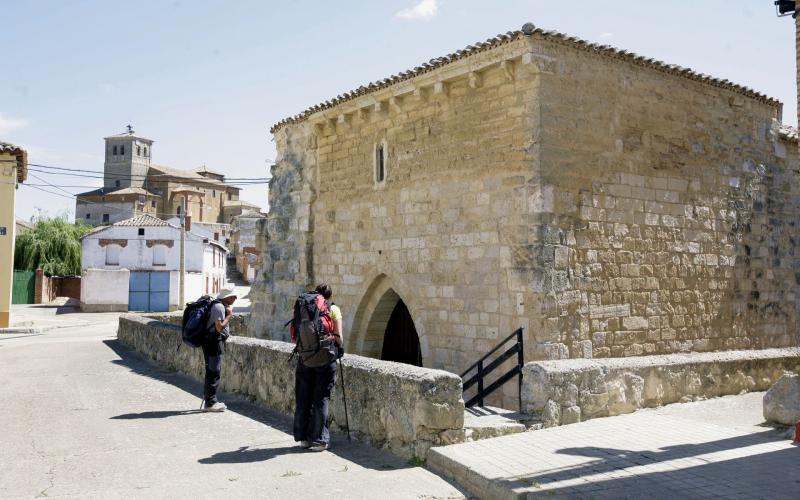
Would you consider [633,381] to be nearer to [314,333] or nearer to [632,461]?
[632,461]

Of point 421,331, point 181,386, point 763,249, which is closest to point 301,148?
point 421,331

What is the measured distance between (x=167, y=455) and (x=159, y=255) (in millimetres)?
34300

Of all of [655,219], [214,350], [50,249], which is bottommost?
[214,350]

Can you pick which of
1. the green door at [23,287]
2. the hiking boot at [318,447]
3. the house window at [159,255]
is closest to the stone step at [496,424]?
the hiking boot at [318,447]

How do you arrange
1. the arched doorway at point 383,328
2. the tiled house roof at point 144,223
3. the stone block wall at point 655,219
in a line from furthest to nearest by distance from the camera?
1. the tiled house roof at point 144,223
2. the arched doorway at point 383,328
3. the stone block wall at point 655,219

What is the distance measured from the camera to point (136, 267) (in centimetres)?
3750

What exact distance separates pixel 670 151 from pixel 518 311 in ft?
13.4

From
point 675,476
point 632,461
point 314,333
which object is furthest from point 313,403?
point 675,476

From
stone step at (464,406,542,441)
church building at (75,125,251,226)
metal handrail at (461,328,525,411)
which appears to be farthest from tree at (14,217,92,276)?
stone step at (464,406,542,441)

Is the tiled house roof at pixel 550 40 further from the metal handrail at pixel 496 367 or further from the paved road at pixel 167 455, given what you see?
the paved road at pixel 167 455

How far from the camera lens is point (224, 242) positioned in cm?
6319

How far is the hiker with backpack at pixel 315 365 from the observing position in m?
5.99

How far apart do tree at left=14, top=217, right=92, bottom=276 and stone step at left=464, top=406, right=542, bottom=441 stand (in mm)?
41869

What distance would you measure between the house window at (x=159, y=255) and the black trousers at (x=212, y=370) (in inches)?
1251
